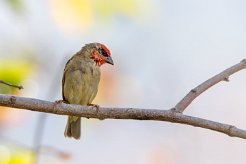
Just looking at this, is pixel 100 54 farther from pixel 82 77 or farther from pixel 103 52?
pixel 82 77

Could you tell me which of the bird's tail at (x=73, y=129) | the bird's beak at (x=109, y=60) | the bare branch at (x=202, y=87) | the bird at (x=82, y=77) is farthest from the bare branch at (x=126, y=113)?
the bird's tail at (x=73, y=129)

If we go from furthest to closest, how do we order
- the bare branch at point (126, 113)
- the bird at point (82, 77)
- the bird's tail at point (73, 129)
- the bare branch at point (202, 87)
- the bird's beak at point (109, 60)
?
the bird's tail at point (73, 129)
the bird's beak at point (109, 60)
the bird at point (82, 77)
the bare branch at point (202, 87)
the bare branch at point (126, 113)

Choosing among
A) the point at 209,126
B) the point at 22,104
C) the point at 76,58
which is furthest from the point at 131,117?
the point at 76,58

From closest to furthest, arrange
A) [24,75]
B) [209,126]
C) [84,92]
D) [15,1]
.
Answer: [209,126] < [15,1] < [24,75] < [84,92]

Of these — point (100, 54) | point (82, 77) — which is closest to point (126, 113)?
point (82, 77)

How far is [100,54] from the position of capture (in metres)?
5.71

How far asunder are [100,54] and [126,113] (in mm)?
2883

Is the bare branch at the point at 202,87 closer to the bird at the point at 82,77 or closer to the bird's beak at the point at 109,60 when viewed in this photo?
the bird at the point at 82,77

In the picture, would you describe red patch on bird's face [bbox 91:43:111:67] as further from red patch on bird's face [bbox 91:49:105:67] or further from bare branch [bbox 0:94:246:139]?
bare branch [bbox 0:94:246:139]

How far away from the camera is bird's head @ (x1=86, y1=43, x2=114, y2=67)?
5.60 metres

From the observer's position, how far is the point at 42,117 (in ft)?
9.21

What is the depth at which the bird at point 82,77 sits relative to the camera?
17.3 feet

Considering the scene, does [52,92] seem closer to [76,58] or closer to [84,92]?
[84,92]

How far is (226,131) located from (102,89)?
2776 millimetres
